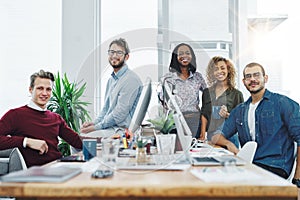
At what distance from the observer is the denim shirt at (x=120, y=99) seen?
2.06m

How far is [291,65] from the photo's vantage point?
4145 mm

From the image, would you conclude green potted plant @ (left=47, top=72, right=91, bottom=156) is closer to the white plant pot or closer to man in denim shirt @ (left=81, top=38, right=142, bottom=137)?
man in denim shirt @ (left=81, top=38, right=142, bottom=137)


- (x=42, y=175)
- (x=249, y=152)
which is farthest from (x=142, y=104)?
(x=249, y=152)

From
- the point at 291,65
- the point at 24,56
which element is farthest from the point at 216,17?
the point at 24,56

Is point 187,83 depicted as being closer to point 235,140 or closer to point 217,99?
point 217,99

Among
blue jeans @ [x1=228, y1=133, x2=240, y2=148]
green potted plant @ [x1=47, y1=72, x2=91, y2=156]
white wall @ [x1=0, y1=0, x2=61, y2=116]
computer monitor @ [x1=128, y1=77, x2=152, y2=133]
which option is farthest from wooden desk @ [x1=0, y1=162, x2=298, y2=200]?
white wall @ [x1=0, y1=0, x2=61, y2=116]

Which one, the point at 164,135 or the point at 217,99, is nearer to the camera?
the point at 164,135

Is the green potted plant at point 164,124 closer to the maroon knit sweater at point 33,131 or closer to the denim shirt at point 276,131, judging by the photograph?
the maroon knit sweater at point 33,131

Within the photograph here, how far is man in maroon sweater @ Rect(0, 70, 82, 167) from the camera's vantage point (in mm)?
2512

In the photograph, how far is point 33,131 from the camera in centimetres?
270

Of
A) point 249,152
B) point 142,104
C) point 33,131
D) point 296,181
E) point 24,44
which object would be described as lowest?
point 296,181

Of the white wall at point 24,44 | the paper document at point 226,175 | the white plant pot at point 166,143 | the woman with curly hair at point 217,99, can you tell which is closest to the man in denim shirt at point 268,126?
the woman with curly hair at point 217,99

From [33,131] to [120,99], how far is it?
2.88ft

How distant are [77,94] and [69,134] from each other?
1101 mm
